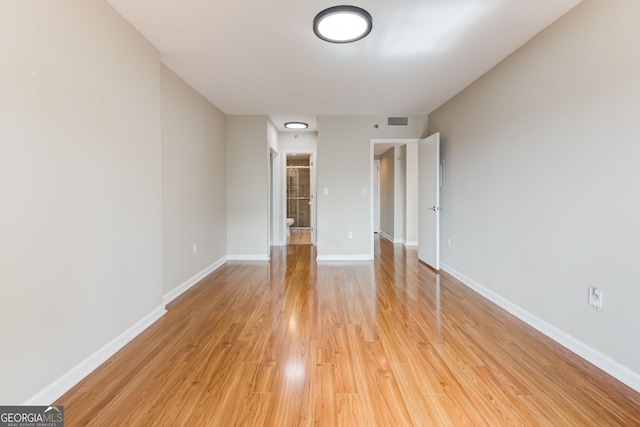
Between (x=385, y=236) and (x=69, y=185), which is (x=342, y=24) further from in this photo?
(x=385, y=236)

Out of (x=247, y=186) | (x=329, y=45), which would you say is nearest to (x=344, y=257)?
(x=247, y=186)

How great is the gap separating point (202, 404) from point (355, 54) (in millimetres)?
2839

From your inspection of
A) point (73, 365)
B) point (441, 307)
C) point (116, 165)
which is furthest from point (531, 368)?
point (116, 165)

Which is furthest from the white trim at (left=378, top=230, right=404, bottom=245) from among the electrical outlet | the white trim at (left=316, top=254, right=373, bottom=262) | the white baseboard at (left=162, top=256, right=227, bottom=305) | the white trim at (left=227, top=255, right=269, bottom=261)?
the electrical outlet

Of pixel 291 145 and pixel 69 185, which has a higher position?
pixel 291 145

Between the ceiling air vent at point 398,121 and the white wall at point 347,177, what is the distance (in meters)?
0.05

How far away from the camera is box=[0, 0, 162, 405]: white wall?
4.25 feet

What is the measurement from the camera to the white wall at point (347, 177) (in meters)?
4.63

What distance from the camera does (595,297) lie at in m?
1.81

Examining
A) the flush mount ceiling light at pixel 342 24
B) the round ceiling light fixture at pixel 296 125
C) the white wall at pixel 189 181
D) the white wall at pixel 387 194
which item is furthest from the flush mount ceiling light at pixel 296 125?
the flush mount ceiling light at pixel 342 24

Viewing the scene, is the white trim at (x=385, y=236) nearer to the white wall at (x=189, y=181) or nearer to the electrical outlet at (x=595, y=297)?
the white wall at (x=189, y=181)

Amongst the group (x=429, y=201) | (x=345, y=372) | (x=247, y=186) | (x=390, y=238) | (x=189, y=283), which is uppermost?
(x=247, y=186)

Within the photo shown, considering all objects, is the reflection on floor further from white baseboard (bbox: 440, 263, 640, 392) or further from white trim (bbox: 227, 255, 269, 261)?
white baseboard (bbox: 440, 263, 640, 392)

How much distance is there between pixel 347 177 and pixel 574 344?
3.36 m
